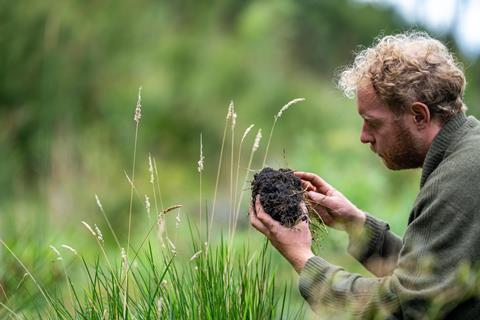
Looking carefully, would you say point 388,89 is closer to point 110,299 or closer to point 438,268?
point 438,268

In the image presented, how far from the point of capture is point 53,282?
4.32 meters

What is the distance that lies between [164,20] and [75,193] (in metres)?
5.85

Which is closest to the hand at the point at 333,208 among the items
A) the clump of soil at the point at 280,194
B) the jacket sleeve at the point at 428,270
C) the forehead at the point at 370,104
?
the clump of soil at the point at 280,194

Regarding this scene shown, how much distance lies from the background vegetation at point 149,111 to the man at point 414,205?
2263 mm

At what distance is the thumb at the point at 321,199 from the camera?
4.07 metres

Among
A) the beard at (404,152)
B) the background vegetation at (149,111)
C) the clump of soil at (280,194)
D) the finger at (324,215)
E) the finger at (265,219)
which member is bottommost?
the background vegetation at (149,111)

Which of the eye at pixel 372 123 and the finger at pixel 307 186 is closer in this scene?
the eye at pixel 372 123

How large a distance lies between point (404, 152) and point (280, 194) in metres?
0.49

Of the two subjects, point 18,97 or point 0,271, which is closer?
point 0,271

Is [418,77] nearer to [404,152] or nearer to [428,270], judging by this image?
[404,152]

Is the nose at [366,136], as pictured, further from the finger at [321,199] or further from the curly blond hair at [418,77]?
the finger at [321,199]

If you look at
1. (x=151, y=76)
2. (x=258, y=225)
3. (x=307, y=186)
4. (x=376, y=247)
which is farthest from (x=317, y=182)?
(x=151, y=76)

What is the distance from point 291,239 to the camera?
12.3 feet

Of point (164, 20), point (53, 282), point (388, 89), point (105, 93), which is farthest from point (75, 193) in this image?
point (388, 89)
